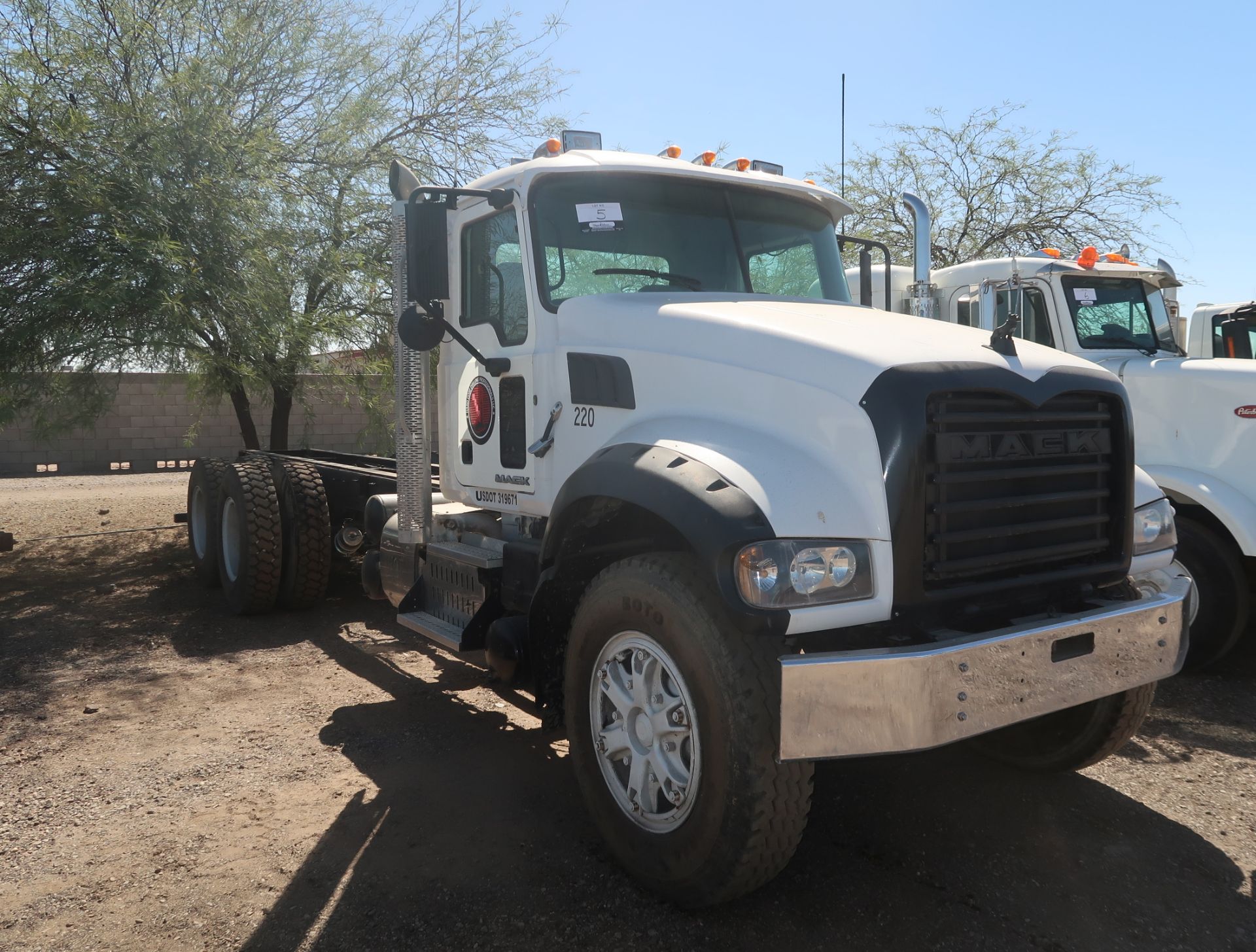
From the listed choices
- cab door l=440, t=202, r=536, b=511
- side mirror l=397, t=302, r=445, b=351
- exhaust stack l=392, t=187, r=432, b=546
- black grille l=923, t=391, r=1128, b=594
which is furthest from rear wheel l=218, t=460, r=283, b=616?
black grille l=923, t=391, r=1128, b=594

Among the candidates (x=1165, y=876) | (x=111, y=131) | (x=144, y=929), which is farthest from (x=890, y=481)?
(x=111, y=131)

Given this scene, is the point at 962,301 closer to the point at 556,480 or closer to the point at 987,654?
the point at 556,480

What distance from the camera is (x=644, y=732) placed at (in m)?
3.33

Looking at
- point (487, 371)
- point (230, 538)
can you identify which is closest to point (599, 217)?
point (487, 371)

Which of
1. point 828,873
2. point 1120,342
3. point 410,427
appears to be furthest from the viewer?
point 1120,342

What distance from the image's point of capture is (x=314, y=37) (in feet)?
34.0

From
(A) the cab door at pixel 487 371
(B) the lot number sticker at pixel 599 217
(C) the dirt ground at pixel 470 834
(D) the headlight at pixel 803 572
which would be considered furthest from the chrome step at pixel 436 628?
(D) the headlight at pixel 803 572

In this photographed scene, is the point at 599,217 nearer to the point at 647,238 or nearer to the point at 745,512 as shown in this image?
the point at 647,238

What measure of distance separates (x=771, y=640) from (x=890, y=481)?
60 cm

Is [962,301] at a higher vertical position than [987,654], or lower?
higher

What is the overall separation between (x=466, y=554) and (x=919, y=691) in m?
2.59

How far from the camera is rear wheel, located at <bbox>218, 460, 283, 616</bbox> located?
23.8ft

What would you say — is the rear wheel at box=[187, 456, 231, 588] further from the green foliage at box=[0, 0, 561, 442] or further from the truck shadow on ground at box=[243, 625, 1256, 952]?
the truck shadow on ground at box=[243, 625, 1256, 952]

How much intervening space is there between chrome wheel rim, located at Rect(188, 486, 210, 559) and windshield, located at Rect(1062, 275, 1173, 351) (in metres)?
6.88
